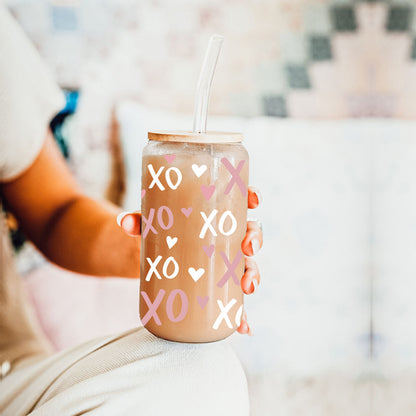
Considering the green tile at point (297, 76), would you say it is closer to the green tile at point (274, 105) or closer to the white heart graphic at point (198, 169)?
the green tile at point (274, 105)

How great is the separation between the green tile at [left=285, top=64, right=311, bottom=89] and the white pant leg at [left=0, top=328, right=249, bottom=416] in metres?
1.02

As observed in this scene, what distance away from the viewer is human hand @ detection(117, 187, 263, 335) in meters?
0.65

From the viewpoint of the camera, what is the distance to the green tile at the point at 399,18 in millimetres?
1522

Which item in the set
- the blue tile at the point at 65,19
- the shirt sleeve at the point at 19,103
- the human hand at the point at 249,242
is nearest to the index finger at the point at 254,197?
the human hand at the point at 249,242

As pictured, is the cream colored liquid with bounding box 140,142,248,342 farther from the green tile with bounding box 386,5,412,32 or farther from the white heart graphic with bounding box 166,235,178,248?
the green tile with bounding box 386,5,412,32

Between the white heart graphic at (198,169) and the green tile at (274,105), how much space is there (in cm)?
98

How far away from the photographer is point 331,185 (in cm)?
129

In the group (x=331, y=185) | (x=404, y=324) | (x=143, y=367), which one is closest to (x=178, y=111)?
(x=331, y=185)

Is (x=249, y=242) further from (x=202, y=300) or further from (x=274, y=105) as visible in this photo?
(x=274, y=105)

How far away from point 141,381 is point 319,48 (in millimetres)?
1188

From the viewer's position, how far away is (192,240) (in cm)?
59

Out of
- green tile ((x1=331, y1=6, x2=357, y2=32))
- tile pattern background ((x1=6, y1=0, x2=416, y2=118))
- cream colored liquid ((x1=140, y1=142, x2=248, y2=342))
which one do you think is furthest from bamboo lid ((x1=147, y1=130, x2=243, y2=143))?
green tile ((x1=331, y1=6, x2=357, y2=32))

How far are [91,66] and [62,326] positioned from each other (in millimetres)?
696

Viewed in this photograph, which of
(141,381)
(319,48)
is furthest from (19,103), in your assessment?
(319,48)
